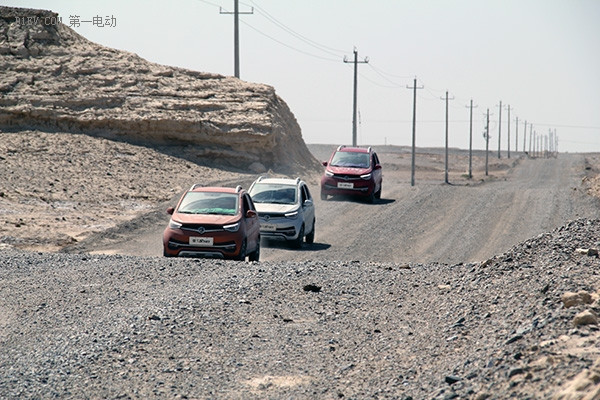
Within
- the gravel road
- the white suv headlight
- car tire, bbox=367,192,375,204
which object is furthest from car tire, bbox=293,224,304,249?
car tire, bbox=367,192,375,204

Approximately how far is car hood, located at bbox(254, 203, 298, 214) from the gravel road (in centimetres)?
751

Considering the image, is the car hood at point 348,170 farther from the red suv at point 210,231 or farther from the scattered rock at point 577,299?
the scattered rock at point 577,299

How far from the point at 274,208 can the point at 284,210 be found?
29 centimetres

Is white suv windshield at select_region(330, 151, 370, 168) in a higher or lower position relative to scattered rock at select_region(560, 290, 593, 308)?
higher

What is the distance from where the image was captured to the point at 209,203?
19.2 m

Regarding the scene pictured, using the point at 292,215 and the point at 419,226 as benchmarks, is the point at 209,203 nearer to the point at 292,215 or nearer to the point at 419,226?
the point at 292,215

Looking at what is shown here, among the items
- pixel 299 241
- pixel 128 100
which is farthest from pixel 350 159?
pixel 128 100

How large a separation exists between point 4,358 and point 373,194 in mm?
27407

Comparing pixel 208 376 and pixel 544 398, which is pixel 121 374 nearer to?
pixel 208 376

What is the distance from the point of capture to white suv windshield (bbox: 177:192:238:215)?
18.9 meters

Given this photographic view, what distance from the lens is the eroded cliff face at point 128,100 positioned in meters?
44.0

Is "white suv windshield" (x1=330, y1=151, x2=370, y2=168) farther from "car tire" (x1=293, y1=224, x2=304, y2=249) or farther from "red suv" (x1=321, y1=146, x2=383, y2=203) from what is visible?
"car tire" (x1=293, y1=224, x2=304, y2=249)

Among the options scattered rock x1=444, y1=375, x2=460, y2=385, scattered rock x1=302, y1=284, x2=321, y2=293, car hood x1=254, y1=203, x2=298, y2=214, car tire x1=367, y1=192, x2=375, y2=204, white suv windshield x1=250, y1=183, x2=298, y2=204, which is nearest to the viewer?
scattered rock x1=444, y1=375, x2=460, y2=385

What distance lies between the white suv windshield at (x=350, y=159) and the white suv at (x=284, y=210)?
11.6 metres
